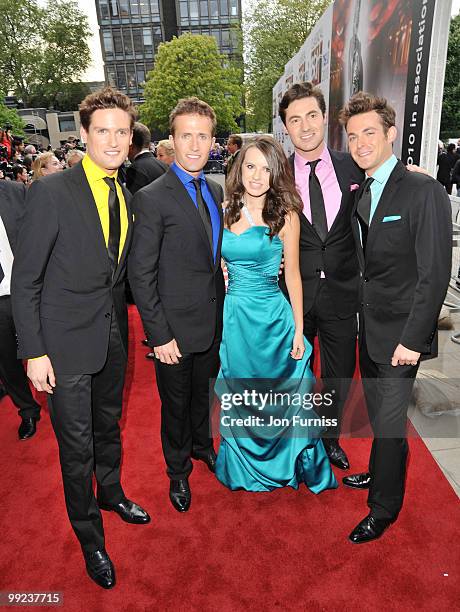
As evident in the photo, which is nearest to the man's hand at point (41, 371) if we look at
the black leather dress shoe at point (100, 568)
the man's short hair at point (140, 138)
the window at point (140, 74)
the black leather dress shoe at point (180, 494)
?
the black leather dress shoe at point (100, 568)

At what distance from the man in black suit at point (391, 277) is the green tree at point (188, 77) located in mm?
41691

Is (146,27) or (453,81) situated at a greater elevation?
(146,27)

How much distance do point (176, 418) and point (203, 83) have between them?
4386 centimetres

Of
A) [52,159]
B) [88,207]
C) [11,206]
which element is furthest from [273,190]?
[52,159]

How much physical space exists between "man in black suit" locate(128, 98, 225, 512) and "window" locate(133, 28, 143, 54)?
Answer: 55.8 meters

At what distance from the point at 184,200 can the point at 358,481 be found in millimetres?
2069

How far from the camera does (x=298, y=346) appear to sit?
2.86 m

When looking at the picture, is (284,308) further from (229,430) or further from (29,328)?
(29,328)

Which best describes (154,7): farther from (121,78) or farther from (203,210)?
(203,210)

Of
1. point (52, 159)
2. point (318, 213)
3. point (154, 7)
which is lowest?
point (318, 213)

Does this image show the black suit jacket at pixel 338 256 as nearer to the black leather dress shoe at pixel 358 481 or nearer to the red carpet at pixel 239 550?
the black leather dress shoe at pixel 358 481

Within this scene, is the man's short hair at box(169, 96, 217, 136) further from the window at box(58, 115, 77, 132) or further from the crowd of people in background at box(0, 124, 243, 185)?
the window at box(58, 115, 77, 132)

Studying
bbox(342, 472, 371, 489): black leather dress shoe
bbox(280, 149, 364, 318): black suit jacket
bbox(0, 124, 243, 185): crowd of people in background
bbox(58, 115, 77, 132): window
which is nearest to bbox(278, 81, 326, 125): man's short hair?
bbox(280, 149, 364, 318): black suit jacket

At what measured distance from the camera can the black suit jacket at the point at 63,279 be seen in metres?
1.96
